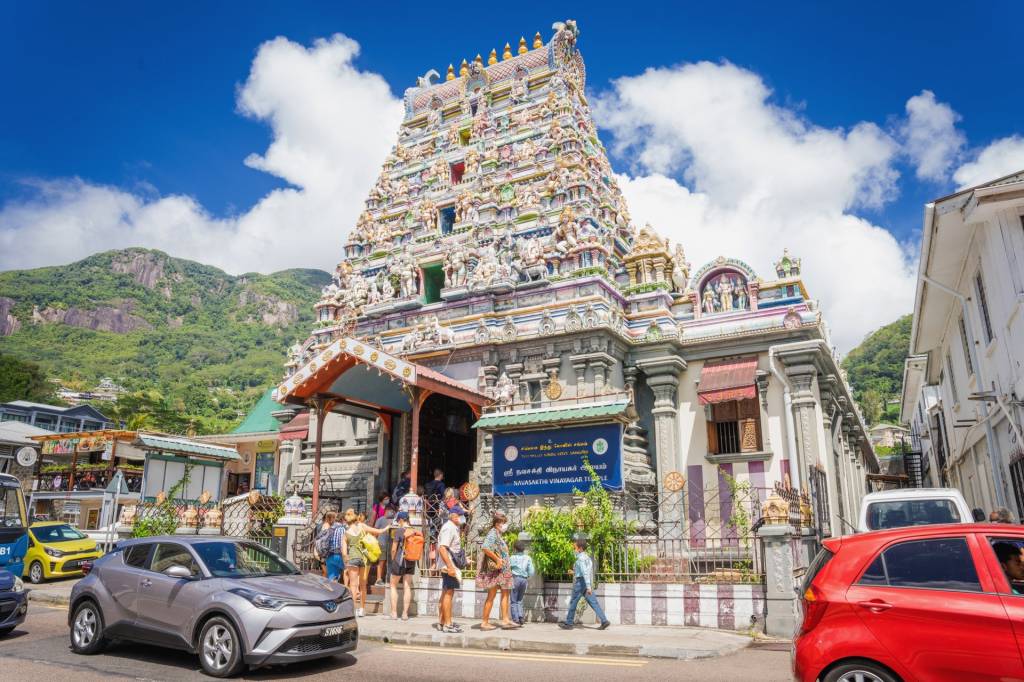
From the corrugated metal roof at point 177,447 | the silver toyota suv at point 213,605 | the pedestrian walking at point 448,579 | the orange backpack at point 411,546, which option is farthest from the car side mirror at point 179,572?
the corrugated metal roof at point 177,447

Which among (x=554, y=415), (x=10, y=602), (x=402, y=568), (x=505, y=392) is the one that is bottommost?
(x=10, y=602)

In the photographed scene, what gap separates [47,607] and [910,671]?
1664 centimetres

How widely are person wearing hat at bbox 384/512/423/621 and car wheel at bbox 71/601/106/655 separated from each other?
4.92 meters

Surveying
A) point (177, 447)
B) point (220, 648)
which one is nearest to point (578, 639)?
point (220, 648)

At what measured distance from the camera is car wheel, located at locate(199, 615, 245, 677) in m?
7.96

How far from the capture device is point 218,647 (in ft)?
26.8

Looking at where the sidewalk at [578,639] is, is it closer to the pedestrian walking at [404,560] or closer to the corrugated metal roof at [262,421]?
the pedestrian walking at [404,560]

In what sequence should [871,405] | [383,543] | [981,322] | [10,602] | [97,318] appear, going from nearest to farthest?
1. [10,602]
2. [981,322]
3. [383,543]
4. [871,405]
5. [97,318]

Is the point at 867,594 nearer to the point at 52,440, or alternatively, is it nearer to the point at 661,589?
the point at 661,589

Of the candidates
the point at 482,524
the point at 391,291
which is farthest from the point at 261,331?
the point at 482,524

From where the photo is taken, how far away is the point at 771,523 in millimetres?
11453

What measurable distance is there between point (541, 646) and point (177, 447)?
23179mm

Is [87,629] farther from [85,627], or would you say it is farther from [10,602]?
[10,602]

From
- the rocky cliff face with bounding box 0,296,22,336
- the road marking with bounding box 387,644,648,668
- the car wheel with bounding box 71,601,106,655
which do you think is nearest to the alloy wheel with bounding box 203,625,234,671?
the car wheel with bounding box 71,601,106,655
